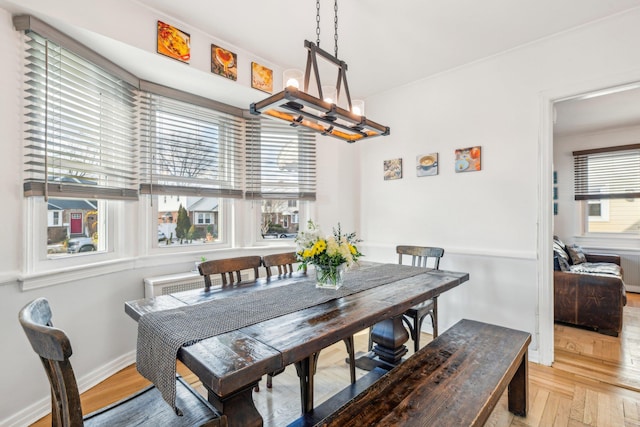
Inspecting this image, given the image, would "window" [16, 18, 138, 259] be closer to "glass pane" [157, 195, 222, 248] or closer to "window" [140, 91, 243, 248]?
"window" [140, 91, 243, 248]

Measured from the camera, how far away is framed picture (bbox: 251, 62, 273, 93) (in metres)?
2.83

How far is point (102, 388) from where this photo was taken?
2.13 meters

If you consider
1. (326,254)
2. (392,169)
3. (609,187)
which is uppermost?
(392,169)

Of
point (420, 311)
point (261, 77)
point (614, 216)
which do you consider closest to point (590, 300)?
point (420, 311)

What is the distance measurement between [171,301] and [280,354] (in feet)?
2.78

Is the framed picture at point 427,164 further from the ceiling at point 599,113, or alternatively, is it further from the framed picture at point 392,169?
the ceiling at point 599,113

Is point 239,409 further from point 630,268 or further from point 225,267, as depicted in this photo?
point 630,268

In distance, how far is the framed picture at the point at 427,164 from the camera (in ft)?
10.4

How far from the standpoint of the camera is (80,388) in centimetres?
209

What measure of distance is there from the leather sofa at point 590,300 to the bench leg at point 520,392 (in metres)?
1.98

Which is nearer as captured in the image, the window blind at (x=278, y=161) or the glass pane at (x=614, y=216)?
the window blind at (x=278, y=161)

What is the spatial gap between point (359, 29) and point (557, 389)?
3.04 m

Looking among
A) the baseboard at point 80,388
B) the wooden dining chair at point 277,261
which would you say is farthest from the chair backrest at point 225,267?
the baseboard at point 80,388

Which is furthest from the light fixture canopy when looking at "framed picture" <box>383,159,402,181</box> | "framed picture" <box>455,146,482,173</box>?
"framed picture" <box>383,159,402,181</box>
